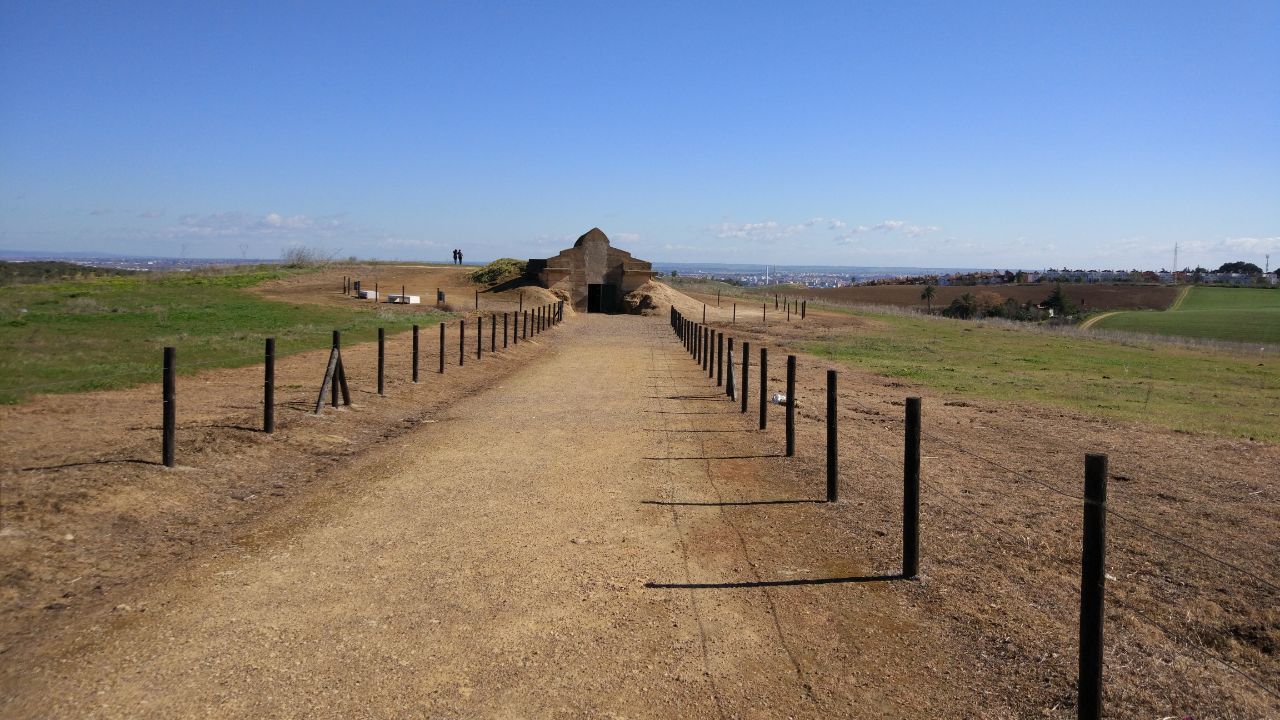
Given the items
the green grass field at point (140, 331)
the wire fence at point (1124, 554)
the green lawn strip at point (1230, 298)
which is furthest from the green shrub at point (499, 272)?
the green lawn strip at point (1230, 298)

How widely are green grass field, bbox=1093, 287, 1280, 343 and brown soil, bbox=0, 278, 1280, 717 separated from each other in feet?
202

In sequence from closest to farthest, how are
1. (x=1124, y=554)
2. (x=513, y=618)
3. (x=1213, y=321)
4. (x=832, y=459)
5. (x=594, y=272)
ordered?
(x=513, y=618)
(x=1124, y=554)
(x=832, y=459)
(x=594, y=272)
(x=1213, y=321)

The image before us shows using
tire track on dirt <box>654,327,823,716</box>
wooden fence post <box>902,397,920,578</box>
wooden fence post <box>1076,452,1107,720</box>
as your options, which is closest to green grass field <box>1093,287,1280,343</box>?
tire track on dirt <box>654,327,823,716</box>

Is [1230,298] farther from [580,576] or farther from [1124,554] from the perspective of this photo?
[580,576]

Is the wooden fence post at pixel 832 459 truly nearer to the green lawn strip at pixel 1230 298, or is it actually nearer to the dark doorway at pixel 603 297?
the dark doorway at pixel 603 297

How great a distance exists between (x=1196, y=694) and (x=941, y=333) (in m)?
45.9

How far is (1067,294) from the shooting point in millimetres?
112062

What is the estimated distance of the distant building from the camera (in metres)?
62.8

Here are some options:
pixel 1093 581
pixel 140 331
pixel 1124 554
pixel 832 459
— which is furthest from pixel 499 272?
pixel 1093 581

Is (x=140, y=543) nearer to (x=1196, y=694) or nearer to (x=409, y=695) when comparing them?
(x=409, y=695)

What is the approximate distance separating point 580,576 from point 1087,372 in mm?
28147

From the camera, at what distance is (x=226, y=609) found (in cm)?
585

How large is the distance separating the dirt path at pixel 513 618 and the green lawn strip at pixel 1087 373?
1233 cm

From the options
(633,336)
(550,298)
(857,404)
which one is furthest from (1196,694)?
(550,298)
